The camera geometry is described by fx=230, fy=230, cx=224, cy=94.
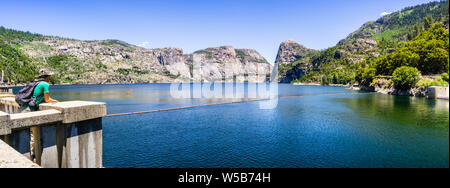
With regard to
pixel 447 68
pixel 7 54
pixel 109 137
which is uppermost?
pixel 7 54

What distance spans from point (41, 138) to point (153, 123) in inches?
958

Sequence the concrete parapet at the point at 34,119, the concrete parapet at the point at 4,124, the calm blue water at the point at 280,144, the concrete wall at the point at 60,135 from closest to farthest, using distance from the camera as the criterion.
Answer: the concrete parapet at the point at 4,124 < the concrete parapet at the point at 34,119 < the concrete wall at the point at 60,135 < the calm blue water at the point at 280,144

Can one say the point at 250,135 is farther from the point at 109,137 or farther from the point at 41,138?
the point at 41,138

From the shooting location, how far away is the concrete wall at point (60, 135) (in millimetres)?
5980

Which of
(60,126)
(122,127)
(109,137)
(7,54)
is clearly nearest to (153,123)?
(122,127)

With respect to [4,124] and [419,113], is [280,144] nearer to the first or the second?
[419,113]

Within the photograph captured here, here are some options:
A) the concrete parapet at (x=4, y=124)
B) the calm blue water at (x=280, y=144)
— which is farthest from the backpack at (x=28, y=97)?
the calm blue water at (x=280, y=144)

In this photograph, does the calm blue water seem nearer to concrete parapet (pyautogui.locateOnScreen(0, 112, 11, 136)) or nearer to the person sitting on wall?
the person sitting on wall

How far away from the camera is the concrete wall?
5.98m

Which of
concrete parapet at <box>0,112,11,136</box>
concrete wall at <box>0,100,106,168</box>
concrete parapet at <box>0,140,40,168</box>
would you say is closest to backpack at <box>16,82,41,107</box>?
concrete wall at <box>0,100,106,168</box>

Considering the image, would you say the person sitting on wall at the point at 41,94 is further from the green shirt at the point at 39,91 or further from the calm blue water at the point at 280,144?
the calm blue water at the point at 280,144

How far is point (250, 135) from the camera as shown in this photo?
876 inches
